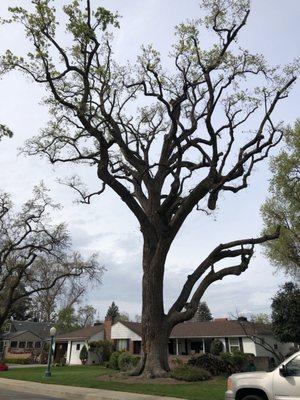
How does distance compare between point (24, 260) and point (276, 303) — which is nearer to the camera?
point (276, 303)

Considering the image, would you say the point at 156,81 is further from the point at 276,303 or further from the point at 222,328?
the point at 222,328

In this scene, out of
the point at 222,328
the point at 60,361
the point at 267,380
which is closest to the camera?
the point at 267,380

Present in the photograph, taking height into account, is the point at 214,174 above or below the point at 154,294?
above

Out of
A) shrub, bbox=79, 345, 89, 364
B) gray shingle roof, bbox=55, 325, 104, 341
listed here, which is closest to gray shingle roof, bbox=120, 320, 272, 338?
gray shingle roof, bbox=55, 325, 104, 341

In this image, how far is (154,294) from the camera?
70.3 feet

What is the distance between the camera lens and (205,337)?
43.0 metres

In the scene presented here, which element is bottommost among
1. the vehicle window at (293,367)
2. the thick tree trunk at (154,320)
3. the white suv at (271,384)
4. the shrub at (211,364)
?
the white suv at (271,384)

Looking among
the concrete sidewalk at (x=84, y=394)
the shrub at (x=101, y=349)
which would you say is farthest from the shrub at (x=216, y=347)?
the concrete sidewalk at (x=84, y=394)

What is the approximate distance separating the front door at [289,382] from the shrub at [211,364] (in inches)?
574

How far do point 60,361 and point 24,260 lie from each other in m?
15.0

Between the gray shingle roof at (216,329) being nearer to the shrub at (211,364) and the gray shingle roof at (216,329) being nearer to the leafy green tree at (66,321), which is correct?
the shrub at (211,364)

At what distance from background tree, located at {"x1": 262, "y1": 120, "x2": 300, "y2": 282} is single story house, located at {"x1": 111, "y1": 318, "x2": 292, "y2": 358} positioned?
9128mm

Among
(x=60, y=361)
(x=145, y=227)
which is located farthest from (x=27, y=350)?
(x=145, y=227)

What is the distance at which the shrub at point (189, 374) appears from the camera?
19.3 metres
